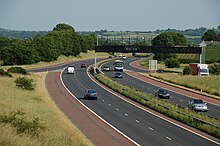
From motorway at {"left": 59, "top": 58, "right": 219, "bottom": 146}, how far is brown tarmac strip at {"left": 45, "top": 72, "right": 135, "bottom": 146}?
33.1 inches

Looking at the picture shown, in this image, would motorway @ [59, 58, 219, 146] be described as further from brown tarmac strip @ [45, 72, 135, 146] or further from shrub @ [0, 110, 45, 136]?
shrub @ [0, 110, 45, 136]

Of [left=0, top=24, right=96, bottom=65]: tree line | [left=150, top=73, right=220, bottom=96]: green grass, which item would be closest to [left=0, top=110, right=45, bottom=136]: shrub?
[left=150, top=73, right=220, bottom=96]: green grass

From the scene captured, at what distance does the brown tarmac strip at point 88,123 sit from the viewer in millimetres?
29114

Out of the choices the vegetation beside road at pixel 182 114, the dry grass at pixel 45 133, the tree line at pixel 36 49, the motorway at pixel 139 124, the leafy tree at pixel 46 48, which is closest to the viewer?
the dry grass at pixel 45 133

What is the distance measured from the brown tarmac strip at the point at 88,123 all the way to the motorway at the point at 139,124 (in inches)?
33.1

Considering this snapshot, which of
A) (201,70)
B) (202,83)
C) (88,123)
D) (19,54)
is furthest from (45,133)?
(19,54)

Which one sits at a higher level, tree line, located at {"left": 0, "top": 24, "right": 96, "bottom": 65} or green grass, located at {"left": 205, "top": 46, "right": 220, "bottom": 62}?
tree line, located at {"left": 0, "top": 24, "right": 96, "bottom": 65}

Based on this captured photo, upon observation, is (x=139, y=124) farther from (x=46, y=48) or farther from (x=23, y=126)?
(x=46, y=48)

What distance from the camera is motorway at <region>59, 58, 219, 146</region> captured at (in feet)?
97.8

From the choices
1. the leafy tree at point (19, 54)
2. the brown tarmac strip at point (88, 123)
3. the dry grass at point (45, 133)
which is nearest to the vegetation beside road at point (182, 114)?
the brown tarmac strip at point (88, 123)

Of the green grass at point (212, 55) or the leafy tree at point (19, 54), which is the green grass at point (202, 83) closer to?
the leafy tree at point (19, 54)

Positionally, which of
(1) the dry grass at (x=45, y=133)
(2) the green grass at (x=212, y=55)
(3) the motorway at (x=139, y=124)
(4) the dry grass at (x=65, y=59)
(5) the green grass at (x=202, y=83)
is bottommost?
(4) the dry grass at (x=65, y=59)

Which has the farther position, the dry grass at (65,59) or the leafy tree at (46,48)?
the leafy tree at (46,48)

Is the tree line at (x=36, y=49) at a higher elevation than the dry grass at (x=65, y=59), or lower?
higher
